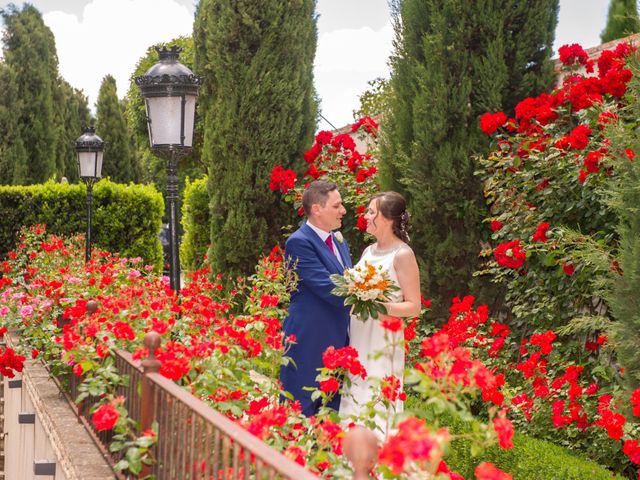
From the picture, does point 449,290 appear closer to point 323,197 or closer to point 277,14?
point 323,197

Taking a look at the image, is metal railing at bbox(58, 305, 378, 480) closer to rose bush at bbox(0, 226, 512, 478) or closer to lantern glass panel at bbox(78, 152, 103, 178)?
rose bush at bbox(0, 226, 512, 478)

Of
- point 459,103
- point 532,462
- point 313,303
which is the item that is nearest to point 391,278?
point 313,303

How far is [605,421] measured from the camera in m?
4.09

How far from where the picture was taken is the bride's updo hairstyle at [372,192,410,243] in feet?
15.7

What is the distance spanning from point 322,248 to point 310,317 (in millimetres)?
428

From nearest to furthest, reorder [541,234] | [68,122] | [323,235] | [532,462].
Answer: [532,462] < [323,235] < [541,234] < [68,122]

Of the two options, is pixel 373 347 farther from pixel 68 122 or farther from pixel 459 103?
pixel 68 122

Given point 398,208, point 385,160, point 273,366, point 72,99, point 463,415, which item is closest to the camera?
point 463,415

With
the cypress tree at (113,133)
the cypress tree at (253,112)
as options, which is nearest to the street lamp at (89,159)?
the cypress tree at (253,112)

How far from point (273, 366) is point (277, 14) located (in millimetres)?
7195

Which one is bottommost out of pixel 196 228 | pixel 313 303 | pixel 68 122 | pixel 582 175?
pixel 313 303

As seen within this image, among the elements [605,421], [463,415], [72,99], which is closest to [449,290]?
[605,421]

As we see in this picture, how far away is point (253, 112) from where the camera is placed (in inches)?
405

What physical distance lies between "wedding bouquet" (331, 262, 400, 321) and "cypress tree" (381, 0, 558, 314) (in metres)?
2.47
